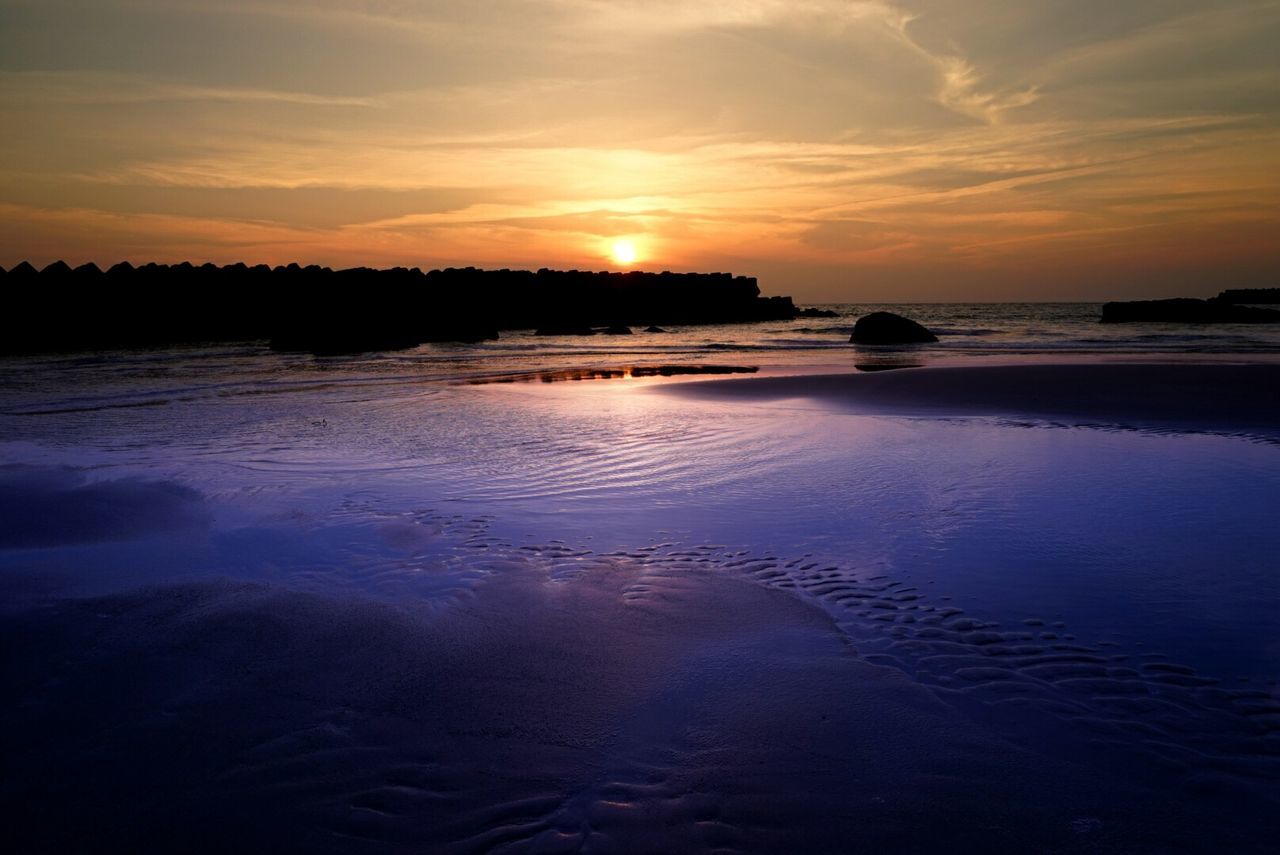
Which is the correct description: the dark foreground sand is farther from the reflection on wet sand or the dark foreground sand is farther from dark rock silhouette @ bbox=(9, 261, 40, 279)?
dark rock silhouette @ bbox=(9, 261, 40, 279)

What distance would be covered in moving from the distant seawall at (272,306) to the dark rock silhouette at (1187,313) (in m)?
Result: 37.1

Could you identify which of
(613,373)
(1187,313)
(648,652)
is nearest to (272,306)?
(613,373)

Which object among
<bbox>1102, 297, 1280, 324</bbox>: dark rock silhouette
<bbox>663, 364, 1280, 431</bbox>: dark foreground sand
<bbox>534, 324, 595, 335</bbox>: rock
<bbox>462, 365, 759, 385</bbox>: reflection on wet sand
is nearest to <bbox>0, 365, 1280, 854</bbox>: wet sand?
<bbox>663, 364, 1280, 431</bbox>: dark foreground sand

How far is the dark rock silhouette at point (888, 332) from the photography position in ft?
104

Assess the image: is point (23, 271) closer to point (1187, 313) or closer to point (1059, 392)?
point (1059, 392)

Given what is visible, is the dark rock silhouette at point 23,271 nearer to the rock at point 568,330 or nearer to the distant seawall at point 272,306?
the distant seawall at point 272,306

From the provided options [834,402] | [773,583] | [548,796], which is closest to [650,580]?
[773,583]

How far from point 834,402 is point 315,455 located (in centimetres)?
862

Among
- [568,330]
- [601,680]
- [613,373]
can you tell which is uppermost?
[568,330]

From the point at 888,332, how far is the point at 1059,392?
1846 cm

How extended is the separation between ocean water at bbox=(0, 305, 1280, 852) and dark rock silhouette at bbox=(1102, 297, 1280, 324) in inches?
1851

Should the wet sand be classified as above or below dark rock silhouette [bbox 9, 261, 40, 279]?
below

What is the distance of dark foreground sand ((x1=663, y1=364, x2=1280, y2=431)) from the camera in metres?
11.2

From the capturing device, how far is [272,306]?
52906 mm
